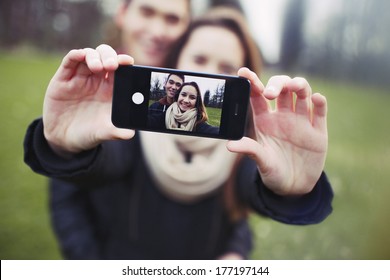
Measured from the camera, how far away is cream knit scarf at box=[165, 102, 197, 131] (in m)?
0.55

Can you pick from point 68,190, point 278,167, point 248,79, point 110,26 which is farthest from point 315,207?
point 110,26

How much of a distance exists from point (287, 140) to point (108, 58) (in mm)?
270

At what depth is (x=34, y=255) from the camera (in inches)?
45.6

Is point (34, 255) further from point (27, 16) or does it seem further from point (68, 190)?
point (27, 16)

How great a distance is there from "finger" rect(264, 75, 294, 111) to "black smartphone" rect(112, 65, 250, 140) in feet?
0.15

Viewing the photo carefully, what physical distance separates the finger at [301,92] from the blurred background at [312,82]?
526 millimetres

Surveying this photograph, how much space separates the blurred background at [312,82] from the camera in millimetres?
1069

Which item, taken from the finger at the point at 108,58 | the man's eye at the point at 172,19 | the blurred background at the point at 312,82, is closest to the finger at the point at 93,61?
the finger at the point at 108,58

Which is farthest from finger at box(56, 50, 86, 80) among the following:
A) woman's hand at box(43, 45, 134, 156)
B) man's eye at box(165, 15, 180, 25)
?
man's eye at box(165, 15, 180, 25)

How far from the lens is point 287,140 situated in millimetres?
569

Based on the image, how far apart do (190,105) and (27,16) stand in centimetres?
120

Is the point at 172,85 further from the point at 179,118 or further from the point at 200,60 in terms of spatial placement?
the point at 200,60

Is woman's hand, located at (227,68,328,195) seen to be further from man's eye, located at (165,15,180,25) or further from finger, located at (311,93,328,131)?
man's eye, located at (165,15,180,25)

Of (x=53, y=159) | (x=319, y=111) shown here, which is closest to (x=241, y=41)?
(x=319, y=111)
